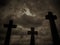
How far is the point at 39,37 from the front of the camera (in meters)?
19.8

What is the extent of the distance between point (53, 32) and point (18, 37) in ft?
45.7

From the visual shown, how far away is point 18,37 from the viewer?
65.6ft

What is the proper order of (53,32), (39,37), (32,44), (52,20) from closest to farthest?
(53,32), (52,20), (32,44), (39,37)

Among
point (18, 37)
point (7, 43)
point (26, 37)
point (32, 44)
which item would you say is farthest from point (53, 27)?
point (18, 37)

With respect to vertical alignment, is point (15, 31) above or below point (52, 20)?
above

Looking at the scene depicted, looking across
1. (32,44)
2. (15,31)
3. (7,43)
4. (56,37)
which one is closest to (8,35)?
(7,43)

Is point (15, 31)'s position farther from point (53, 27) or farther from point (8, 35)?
point (53, 27)

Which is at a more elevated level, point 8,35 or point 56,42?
point 8,35

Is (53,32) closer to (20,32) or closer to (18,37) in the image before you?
(20,32)

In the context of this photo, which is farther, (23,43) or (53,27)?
(23,43)

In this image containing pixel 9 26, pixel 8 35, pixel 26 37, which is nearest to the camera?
pixel 8 35

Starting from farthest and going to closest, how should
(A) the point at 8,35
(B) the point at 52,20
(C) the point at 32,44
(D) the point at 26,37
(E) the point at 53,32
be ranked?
(D) the point at 26,37 < (C) the point at 32,44 < (A) the point at 8,35 < (B) the point at 52,20 < (E) the point at 53,32

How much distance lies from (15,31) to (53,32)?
12642 millimetres

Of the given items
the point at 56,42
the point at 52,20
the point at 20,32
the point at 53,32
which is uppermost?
the point at 20,32
